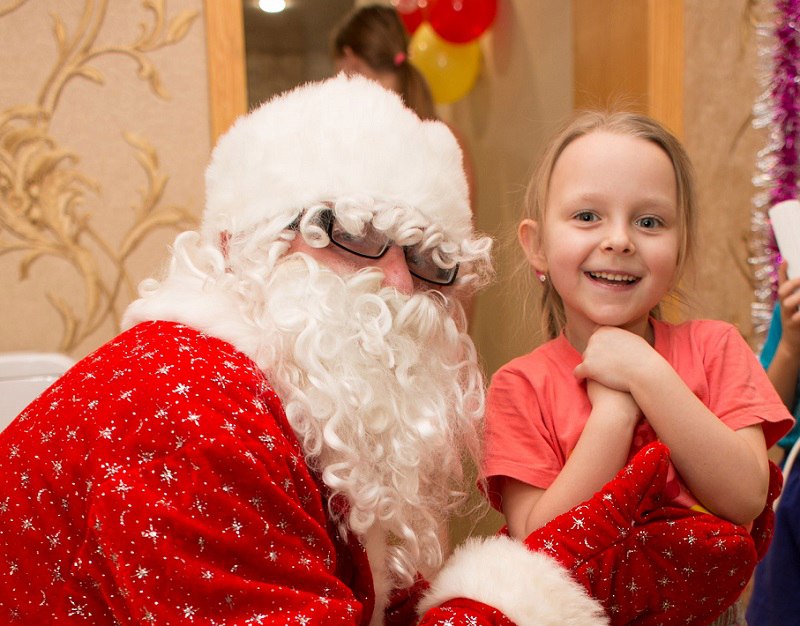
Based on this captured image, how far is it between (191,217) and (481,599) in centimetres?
132

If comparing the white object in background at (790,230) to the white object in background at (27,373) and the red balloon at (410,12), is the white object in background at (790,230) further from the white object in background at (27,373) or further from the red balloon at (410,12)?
the red balloon at (410,12)

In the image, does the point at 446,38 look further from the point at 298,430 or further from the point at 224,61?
the point at 298,430

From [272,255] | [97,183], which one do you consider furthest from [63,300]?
[272,255]

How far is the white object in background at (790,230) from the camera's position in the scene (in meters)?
1.50

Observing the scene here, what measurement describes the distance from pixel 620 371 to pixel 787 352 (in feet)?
2.01

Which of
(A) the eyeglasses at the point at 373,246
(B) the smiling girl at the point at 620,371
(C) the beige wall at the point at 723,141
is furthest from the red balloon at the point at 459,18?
(A) the eyeglasses at the point at 373,246

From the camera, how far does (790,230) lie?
151cm

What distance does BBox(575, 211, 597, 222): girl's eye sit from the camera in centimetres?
117

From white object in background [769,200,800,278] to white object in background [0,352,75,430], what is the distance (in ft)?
4.86

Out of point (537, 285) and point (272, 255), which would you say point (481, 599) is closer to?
point (272, 255)

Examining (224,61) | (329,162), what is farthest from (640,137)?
(224,61)

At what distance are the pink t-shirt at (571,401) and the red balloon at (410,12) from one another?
7.55 ft

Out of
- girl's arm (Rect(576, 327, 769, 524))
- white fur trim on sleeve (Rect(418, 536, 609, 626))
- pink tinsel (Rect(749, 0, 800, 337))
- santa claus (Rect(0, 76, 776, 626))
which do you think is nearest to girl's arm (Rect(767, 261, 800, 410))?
pink tinsel (Rect(749, 0, 800, 337))

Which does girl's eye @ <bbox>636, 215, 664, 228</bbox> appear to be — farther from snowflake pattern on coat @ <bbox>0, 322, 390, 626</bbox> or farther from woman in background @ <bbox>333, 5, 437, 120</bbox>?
woman in background @ <bbox>333, 5, 437, 120</bbox>
